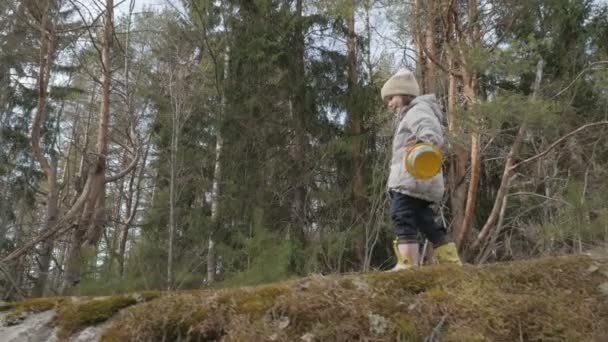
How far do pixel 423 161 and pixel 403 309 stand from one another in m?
1.27

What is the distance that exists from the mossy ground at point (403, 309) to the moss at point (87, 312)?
0.41 ft

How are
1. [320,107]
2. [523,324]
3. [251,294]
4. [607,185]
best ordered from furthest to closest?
1. [320,107]
2. [607,185]
3. [251,294]
4. [523,324]

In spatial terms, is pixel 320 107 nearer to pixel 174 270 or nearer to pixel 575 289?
pixel 174 270

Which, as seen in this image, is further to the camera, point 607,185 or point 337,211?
point 337,211

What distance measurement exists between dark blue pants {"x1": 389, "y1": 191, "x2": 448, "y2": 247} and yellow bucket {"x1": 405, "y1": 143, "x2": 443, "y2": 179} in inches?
13.3

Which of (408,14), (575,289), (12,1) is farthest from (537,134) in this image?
(12,1)

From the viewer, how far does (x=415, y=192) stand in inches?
125

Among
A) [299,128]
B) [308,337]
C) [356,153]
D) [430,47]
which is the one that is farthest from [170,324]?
[299,128]

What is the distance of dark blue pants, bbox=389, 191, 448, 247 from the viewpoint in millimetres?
3164

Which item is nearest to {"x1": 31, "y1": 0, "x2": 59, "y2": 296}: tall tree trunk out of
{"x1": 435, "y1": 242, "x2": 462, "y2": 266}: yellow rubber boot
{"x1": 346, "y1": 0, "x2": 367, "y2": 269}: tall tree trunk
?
{"x1": 346, "y1": 0, "x2": 367, "y2": 269}: tall tree trunk

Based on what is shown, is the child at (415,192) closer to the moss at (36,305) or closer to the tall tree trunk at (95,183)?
the moss at (36,305)

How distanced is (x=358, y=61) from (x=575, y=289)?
1085 centimetres

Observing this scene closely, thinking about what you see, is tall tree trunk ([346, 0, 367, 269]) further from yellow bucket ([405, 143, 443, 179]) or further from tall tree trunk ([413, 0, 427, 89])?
yellow bucket ([405, 143, 443, 179])

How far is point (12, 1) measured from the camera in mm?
7367
